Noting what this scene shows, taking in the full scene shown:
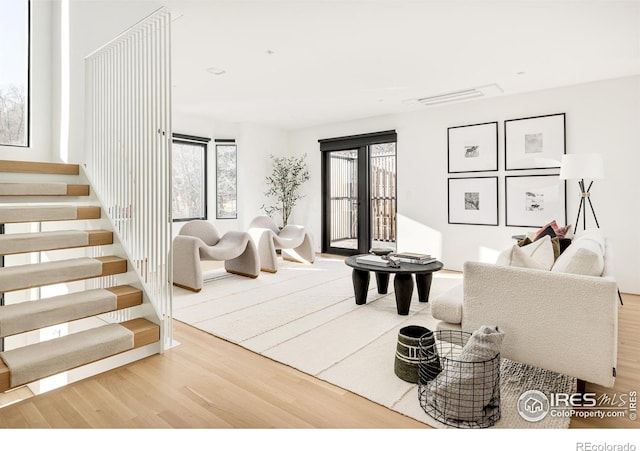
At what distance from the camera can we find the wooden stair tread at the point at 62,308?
2145 millimetres

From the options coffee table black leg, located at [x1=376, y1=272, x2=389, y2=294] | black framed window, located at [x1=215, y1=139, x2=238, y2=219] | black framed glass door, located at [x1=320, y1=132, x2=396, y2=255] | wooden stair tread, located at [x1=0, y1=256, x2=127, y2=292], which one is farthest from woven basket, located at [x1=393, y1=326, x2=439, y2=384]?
black framed window, located at [x1=215, y1=139, x2=238, y2=219]

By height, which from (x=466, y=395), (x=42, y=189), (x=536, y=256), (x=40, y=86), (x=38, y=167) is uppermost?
(x=40, y=86)

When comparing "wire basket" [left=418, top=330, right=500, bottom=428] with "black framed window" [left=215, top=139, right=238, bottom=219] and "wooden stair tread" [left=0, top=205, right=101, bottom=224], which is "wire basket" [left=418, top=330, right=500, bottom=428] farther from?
"black framed window" [left=215, top=139, right=238, bottom=219]

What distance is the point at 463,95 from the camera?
5.09 m

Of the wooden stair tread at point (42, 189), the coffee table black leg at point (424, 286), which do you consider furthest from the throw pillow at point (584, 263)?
the wooden stair tread at point (42, 189)

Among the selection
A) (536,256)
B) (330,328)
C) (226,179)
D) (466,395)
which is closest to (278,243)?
(226,179)

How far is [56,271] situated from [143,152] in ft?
3.27

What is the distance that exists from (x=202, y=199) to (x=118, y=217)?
162 inches

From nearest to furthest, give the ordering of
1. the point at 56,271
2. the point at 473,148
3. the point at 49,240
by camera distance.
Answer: the point at 56,271, the point at 49,240, the point at 473,148

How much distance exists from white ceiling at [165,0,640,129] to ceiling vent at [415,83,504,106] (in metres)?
0.13

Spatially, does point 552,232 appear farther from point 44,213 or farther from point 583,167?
point 44,213

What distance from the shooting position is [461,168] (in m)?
5.56

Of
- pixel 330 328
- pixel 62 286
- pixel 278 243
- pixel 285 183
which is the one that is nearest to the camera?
pixel 330 328
